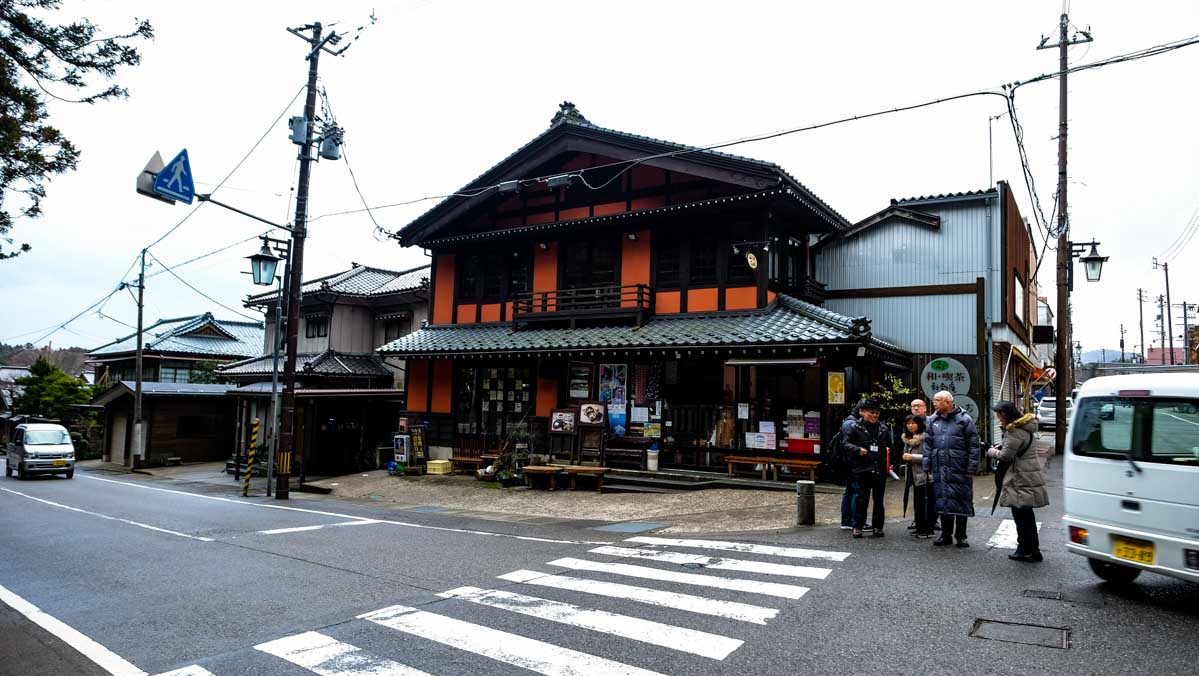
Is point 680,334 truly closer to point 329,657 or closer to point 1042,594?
point 1042,594

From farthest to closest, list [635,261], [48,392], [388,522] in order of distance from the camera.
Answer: [48,392]
[635,261]
[388,522]

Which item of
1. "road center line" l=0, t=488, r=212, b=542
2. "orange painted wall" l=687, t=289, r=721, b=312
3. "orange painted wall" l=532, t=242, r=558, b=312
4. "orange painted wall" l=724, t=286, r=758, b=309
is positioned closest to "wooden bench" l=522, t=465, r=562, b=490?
"orange painted wall" l=532, t=242, r=558, b=312

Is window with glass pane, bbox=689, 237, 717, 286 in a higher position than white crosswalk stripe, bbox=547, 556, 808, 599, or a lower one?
higher

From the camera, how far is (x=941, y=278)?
56.4 feet

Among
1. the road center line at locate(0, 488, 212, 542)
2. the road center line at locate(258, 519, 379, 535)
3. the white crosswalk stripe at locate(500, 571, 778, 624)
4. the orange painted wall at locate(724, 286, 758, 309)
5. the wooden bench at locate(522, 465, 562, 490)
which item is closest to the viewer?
the white crosswalk stripe at locate(500, 571, 778, 624)

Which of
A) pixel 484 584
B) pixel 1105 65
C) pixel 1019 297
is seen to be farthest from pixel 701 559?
pixel 1019 297

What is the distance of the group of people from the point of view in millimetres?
7398

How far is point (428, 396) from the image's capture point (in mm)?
21016

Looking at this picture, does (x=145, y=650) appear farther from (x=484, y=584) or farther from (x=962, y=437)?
(x=962, y=437)

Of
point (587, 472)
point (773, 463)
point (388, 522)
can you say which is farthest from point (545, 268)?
point (388, 522)

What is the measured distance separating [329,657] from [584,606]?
2.27 meters

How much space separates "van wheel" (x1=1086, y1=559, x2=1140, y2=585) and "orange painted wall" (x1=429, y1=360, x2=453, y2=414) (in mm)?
16905

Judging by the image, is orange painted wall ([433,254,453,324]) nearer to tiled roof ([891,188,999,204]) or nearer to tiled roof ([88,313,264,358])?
tiled roof ([891,188,999,204])

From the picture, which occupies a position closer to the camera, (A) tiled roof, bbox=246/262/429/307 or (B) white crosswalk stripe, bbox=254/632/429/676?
(B) white crosswalk stripe, bbox=254/632/429/676
